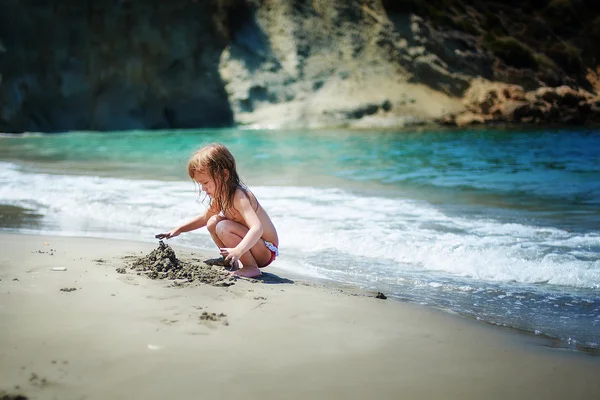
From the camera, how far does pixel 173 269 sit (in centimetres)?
419

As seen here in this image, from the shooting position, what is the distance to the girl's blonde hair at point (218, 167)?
4332mm

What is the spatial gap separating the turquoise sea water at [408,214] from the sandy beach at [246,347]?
2.09 feet

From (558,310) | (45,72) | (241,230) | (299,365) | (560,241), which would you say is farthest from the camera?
(45,72)

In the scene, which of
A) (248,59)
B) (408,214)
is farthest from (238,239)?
(248,59)

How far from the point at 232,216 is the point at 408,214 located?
3484 mm

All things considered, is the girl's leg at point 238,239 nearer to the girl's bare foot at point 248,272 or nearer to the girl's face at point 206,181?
the girl's bare foot at point 248,272

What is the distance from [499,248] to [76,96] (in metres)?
31.8

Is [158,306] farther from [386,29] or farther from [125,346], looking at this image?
[386,29]

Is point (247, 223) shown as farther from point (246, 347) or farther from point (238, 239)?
point (246, 347)

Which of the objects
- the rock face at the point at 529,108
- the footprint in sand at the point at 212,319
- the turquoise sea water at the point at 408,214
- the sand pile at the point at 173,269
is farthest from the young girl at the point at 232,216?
the rock face at the point at 529,108

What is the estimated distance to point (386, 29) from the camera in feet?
113

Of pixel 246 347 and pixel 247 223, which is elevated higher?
pixel 247 223

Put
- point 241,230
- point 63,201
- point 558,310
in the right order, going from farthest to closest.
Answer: point 63,201 → point 241,230 → point 558,310

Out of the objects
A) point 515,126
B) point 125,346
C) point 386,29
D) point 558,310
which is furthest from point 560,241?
point 386,29
